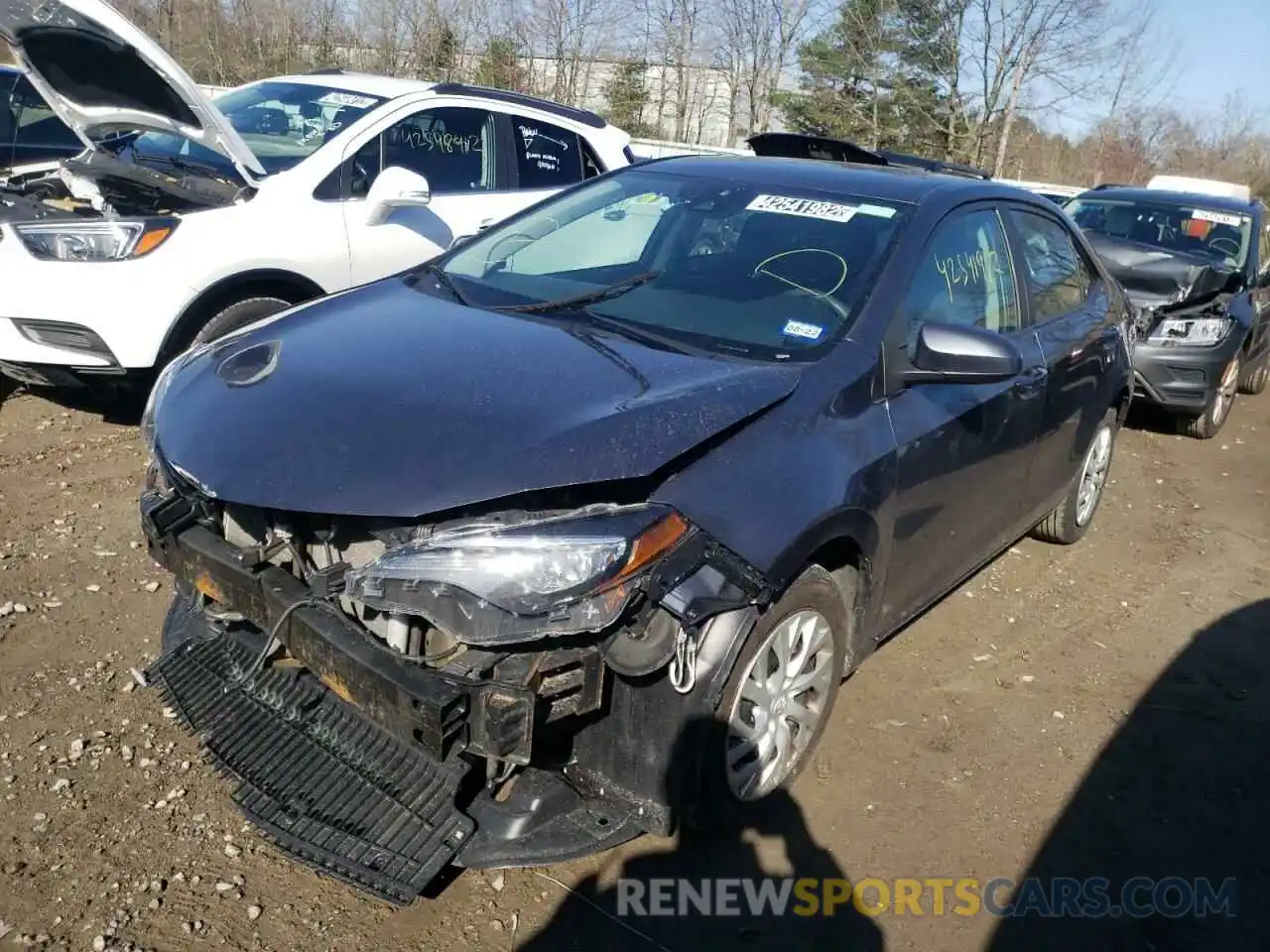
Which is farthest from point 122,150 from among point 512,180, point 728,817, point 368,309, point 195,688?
point 728,817

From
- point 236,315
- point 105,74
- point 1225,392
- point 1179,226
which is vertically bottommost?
point 1225,392

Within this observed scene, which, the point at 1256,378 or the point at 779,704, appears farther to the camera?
the point at 1256,378

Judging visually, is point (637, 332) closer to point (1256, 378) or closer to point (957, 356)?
point (957, 356)

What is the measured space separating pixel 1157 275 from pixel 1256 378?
3.01 meters

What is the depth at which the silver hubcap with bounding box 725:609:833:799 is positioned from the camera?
2.68 metres

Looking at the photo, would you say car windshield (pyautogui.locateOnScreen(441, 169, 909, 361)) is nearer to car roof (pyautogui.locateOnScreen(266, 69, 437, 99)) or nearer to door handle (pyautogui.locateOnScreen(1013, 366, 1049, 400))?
door handle (pyautogui.locateOnScreen(1013, 366, 1049, 400))

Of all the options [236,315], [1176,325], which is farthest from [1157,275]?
[236,315]

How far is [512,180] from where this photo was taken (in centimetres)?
648

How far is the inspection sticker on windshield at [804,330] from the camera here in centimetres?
295

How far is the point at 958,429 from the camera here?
129 inches

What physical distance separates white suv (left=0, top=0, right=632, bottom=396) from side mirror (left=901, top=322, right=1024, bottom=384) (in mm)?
3177

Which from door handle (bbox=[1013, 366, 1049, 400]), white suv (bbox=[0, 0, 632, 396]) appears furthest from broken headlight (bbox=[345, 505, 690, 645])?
white suv (bbox=[0, 0, 632, 396])

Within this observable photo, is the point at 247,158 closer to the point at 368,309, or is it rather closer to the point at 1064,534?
the point at 368,309

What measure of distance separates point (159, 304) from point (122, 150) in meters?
1.64
